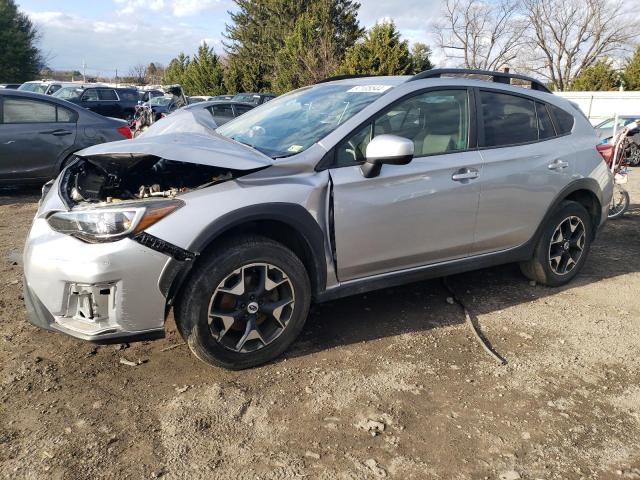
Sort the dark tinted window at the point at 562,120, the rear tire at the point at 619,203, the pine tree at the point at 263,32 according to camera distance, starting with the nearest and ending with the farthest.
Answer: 1. the dark tinted window at the point at 562,120
2. the rear tire at the point at 619,203
3. the pine tree at the point at 263,32

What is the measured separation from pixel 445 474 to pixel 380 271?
4.79ft

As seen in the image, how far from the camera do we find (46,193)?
11.6ft

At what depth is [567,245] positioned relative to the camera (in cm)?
468

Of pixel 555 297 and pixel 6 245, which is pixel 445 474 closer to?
pixel 555 297

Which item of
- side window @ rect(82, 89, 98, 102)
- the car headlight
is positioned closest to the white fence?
side window @ rect(82, 89, 98, 102)

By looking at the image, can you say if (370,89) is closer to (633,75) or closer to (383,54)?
(383,54)

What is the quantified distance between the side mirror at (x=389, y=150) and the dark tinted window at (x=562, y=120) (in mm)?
2067

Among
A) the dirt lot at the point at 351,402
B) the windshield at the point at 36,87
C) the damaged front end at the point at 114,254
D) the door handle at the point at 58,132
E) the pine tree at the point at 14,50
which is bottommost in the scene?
the dirt lot at the point at 351,402

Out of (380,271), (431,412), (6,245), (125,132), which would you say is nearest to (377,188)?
(380,271)

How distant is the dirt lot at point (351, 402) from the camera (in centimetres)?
246

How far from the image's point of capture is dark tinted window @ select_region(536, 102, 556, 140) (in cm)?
444

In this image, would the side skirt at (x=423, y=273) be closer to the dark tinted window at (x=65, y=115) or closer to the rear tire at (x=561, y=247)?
the rear tire at (x=561, y=247)

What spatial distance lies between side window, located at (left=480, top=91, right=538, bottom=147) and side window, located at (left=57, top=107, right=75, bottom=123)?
6311 millimetres

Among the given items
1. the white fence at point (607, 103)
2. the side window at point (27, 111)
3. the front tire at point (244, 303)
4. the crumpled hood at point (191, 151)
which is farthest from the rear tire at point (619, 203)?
the white fence at point (607, 103)
